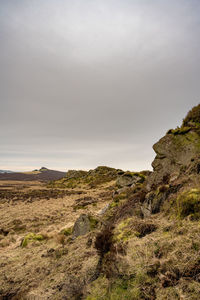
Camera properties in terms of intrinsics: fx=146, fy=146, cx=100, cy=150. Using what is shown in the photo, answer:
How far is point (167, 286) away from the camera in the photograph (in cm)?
314

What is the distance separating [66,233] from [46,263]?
4.74 meters

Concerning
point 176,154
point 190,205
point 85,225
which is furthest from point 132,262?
point 176,154

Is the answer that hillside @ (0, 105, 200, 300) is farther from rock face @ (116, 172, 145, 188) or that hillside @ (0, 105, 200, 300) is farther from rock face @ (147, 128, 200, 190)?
rock face @ (116, 172, 145, 188)

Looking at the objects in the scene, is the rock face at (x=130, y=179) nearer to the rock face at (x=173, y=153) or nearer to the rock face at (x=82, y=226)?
the rock face at (x=173, y=153)

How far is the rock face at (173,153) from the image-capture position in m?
10.1

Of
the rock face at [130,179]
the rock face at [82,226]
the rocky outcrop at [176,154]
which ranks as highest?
the rocky outcrop at [176,154]

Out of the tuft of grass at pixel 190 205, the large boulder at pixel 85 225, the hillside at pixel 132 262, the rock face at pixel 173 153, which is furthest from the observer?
the rock face at pixel 173 153

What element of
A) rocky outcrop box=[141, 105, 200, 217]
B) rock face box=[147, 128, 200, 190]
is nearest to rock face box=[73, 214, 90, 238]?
rocky outcrop box=[141, 105, 200, 217]

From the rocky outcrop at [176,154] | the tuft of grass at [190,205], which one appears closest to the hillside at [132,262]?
the tuft of grass at [190,205]

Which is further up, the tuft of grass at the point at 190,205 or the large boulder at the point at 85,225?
the tuft of grass at the point at 190,205

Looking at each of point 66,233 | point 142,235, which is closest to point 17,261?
point 66,233

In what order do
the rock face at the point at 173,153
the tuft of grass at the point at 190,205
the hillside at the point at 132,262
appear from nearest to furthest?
the hillside at the point at 132,262, the tuft of grass at the point at 190,205, the rock face at the point at 173,153

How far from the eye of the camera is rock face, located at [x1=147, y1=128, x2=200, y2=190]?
33.0ft

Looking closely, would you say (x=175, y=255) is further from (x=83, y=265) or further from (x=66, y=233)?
(x=66, y=233)
